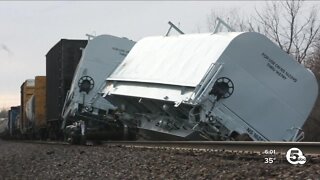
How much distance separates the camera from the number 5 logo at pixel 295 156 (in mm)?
7746

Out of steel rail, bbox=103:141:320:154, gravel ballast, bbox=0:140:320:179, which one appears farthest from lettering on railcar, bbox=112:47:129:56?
gravel ballast, bbox=0:140:320:179

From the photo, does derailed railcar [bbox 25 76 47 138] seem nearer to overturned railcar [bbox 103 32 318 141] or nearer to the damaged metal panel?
the damaged metal panel

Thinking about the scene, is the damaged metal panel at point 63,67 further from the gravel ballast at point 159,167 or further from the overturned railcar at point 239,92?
the gravel ballast at point 159,167

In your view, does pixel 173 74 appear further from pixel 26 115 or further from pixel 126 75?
pixel 26 115

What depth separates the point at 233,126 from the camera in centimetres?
1257

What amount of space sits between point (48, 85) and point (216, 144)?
17.0 m

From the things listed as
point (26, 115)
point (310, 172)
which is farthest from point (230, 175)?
point (26, 115)

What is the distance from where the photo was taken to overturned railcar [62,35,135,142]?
699 inches

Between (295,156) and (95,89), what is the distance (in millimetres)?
11374

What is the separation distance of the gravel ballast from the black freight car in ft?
29.8

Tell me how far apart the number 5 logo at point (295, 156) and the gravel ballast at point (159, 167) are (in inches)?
3.9

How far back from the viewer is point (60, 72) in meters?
22.2

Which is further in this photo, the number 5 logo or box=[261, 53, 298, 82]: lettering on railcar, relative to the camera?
box=[261, 53, 298, 82]: lettering on railcar

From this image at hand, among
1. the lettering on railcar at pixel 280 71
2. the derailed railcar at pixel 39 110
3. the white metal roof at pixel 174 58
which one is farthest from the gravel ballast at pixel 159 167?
the derailed railcar at pixel 39 110
